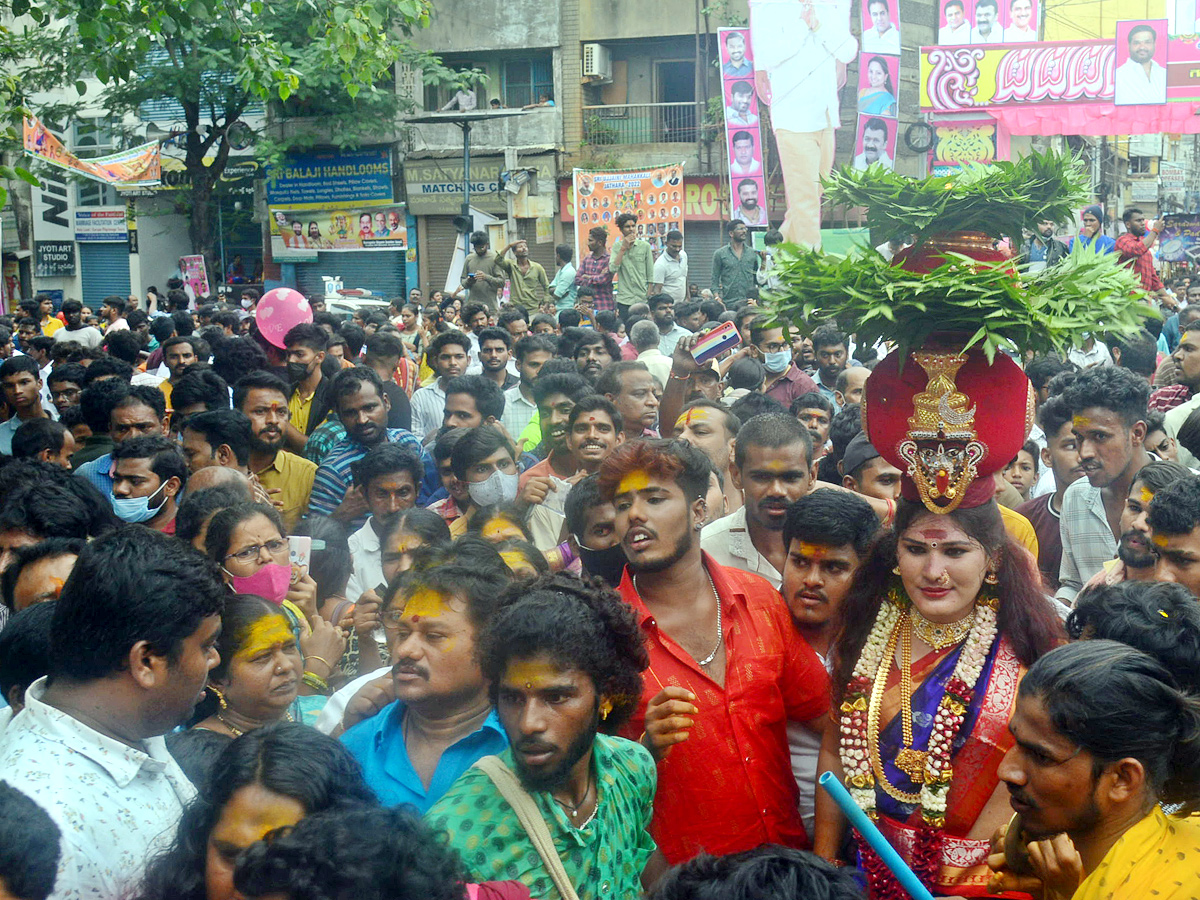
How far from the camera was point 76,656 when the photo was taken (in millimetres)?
2523

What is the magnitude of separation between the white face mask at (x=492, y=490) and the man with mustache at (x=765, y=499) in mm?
1212

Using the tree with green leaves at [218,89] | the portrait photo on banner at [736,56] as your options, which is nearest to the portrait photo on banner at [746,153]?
the portrait photo on banner at [736,56]

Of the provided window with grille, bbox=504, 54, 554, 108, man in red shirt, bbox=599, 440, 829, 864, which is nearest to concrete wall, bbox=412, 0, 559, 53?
window with grille, bbox=504, 54, 554, 108

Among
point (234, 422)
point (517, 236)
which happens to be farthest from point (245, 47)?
point (517, 236)

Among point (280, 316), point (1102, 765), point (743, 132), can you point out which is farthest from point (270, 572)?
point (743, 132)

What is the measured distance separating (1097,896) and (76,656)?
2.05 m

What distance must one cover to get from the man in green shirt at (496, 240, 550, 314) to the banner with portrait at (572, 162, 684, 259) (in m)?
4.03

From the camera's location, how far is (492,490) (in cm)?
522

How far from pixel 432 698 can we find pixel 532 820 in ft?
2.08

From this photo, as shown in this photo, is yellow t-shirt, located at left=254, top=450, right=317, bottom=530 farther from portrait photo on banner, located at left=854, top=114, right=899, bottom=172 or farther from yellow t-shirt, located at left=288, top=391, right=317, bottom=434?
portrait photo on banner, located at left=854, top=114, right=899, bottom=172

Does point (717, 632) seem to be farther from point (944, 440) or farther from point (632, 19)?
point (632, 19)

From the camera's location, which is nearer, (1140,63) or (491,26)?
(1140,63)

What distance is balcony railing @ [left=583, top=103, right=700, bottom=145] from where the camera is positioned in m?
25.3

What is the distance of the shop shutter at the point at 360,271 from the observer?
2709cm
